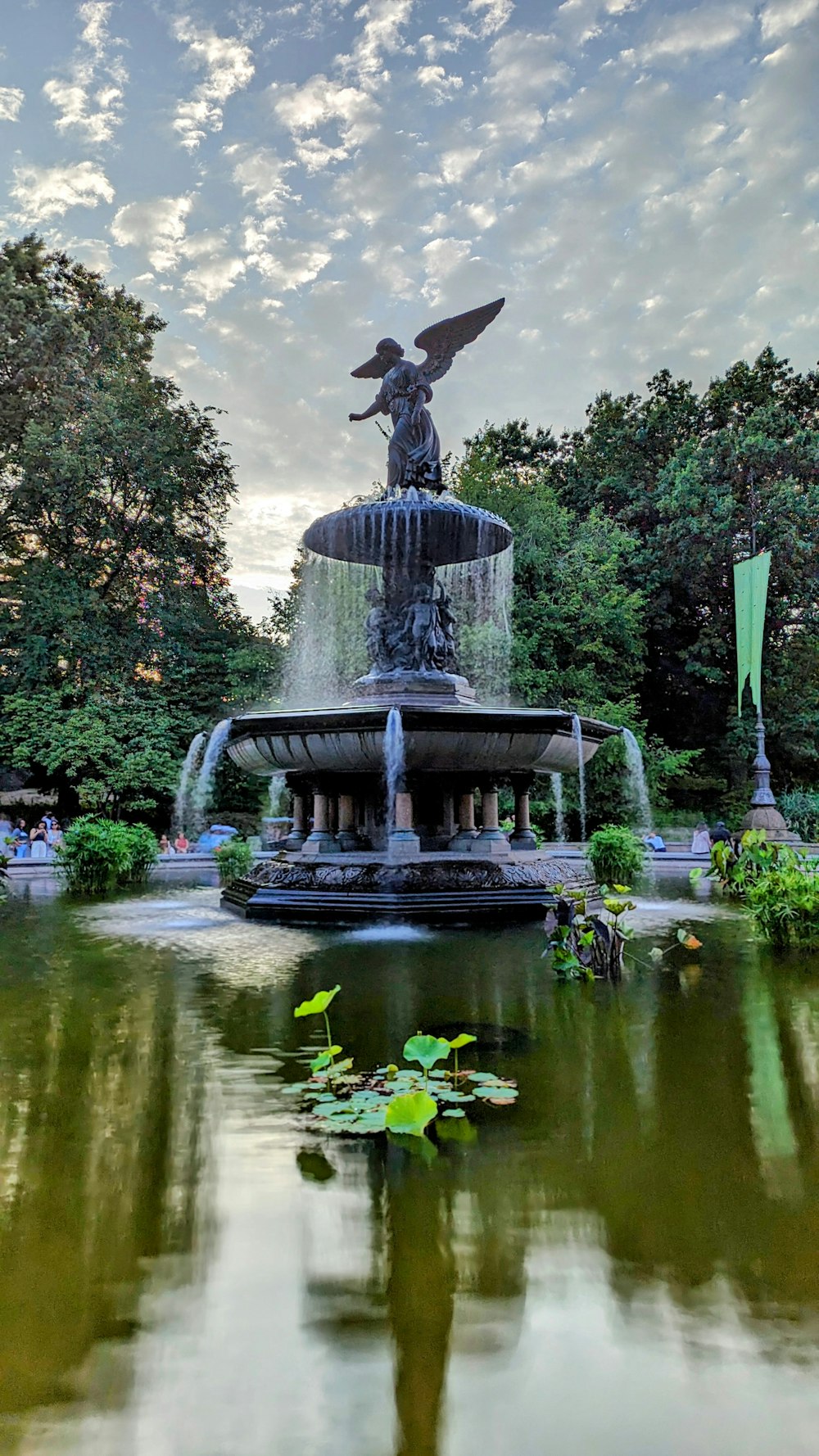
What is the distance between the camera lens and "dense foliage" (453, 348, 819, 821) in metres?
24.0

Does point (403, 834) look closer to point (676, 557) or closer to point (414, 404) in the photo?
point (414, 404)

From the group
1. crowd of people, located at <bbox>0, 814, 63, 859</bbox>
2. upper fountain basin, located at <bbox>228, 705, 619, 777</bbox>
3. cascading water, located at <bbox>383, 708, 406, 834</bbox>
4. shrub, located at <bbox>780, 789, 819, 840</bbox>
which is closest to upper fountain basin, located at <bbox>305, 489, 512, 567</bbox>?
upper fountain basin, located at <bbox>228, 705, 619, 777</bbox>

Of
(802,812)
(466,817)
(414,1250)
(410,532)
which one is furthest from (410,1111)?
(802,812)

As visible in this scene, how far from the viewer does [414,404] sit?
11266 mm

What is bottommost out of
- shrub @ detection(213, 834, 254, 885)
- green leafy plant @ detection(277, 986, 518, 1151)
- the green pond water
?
the green pond water

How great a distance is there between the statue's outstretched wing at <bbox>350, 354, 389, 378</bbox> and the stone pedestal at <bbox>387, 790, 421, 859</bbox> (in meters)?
6.10

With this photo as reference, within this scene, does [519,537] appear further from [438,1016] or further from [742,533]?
[438,1016]

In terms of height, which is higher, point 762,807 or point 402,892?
point 762,807

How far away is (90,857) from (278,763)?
3.65 m

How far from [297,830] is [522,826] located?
2.89m

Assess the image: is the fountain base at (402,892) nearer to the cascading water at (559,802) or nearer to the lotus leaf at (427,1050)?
the lotus leaf at (427,1050)

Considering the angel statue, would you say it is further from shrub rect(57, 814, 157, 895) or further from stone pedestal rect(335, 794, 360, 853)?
shrub rect(57, 814, 157, 895)

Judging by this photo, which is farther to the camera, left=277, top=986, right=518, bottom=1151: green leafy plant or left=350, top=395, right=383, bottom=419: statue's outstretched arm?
left=350, top=395, right=383, bottom=419: statue's outstretched arm

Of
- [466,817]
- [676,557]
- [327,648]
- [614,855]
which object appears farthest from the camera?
[676,557]
